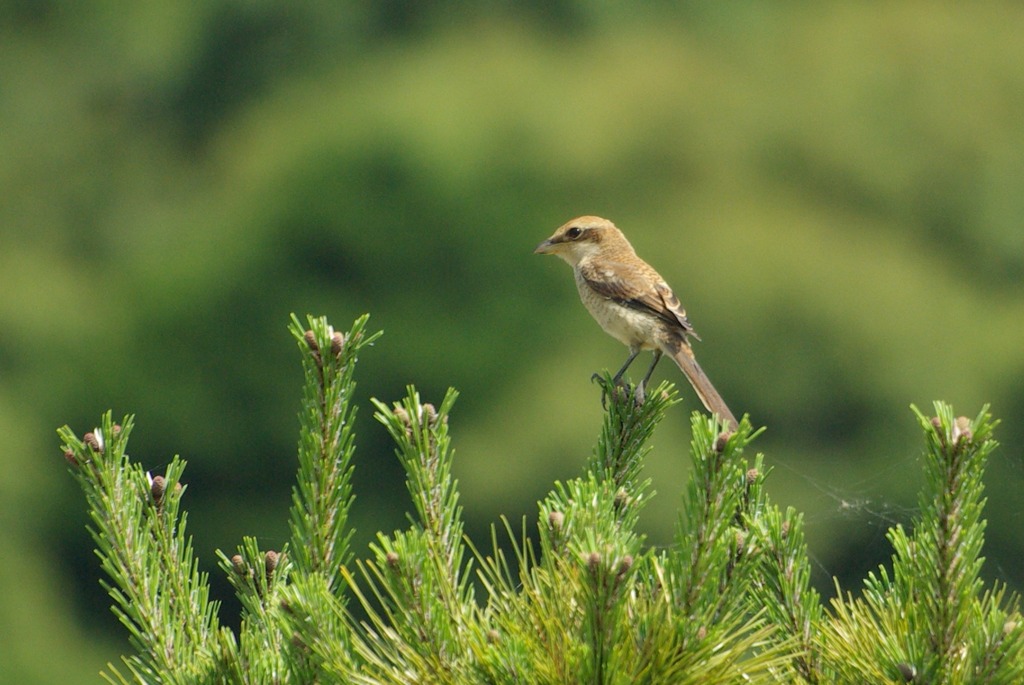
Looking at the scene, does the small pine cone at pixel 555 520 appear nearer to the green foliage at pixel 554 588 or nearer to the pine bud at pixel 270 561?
the green foliage at pixel 554 588

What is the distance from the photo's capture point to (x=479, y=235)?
2275 centimetres

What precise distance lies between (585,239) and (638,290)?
670 mm

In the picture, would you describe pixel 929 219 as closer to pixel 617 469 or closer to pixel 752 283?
pixel 752 283

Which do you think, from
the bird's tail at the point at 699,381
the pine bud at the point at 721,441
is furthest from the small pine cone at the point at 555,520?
the bird's tail at the point at 699,381

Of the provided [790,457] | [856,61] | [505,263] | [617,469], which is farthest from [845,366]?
[617,469]

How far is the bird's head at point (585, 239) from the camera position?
521 centimetres

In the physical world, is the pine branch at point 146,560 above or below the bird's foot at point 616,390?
below

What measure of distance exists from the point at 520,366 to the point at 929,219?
279 inches

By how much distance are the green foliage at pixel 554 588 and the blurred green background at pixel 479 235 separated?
45.2ft

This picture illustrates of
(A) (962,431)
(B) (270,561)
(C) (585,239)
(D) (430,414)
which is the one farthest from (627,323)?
(A) (962,431)

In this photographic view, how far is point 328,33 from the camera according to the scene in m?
28.1

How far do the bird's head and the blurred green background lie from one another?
10.8 metres

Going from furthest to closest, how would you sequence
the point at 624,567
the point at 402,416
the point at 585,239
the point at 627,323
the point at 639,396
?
the point at 585,239
the point at 627,323
the point at 639,396
the point at 402,416
the point at 624,567

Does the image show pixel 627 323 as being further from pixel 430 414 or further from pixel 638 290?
pixel 430 414
